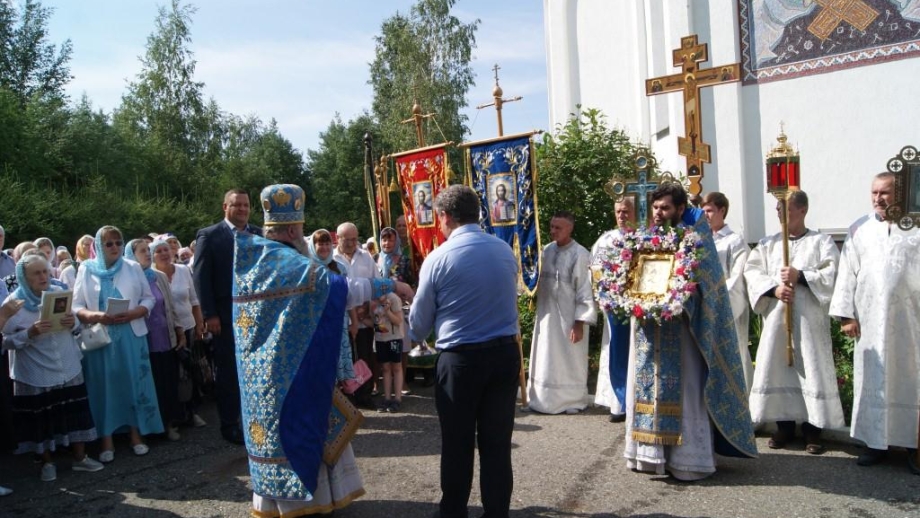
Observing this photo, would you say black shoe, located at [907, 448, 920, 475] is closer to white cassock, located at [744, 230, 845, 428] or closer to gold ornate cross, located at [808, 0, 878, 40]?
white cassock, located at [744, 230, 845, 428]

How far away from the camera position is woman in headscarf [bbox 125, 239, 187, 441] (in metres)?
7.00

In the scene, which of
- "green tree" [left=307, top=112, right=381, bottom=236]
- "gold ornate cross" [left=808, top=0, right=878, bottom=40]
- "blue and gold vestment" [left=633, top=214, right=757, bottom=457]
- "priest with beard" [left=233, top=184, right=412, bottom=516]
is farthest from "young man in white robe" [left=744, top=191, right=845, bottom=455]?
"green tree" [left=307, top=112, right=381, bottom=236]

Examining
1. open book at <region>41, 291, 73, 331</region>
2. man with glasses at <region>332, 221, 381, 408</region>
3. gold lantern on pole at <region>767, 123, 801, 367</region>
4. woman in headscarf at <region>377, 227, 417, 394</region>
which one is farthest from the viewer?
woman in headscarf at <region>377, 227, 417, 394</region>

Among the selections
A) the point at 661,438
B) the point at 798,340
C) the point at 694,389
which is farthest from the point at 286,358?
the point at 798,340

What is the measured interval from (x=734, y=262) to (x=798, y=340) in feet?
3.07

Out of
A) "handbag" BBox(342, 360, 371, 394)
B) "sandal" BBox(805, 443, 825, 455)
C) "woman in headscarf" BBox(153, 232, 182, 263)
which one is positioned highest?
"woman in headscarf" BBox(153, 232, 182, 263)

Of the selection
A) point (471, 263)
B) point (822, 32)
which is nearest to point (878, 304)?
point (471, 263)

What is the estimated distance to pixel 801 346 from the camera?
6039 mm

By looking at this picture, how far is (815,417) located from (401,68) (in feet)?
97.4

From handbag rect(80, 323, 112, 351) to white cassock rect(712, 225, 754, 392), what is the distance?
17.7ft

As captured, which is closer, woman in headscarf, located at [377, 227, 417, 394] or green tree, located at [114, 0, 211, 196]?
woman in headscarf, located at [377, 227, 417, 394]

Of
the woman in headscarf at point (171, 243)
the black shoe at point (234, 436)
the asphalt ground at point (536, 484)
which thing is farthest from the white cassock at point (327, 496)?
the woman in headscarf at point (171, 243)

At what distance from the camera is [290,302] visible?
4.36 metres

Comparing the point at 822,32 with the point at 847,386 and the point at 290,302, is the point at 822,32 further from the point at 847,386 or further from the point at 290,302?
the point at 290,302
